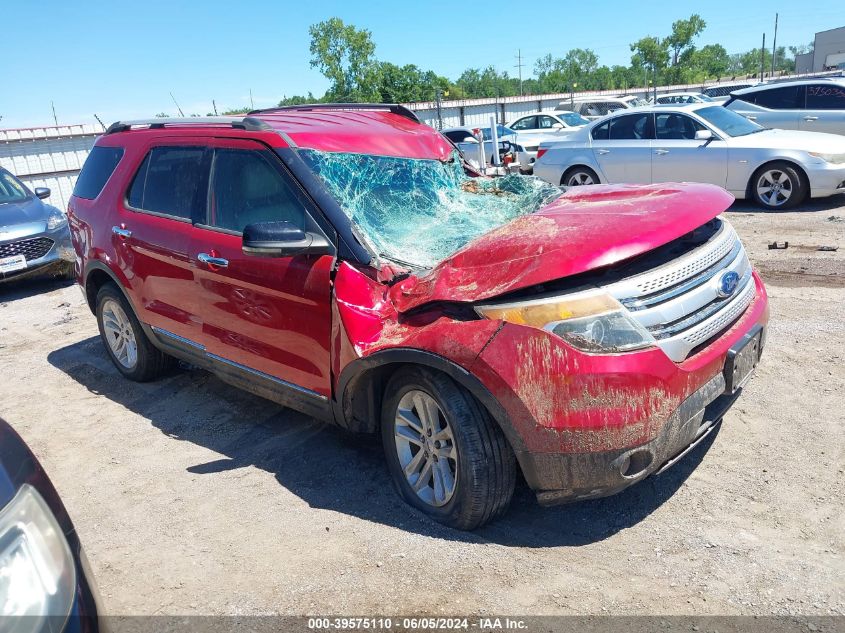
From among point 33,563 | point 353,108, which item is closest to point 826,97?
point 353,108

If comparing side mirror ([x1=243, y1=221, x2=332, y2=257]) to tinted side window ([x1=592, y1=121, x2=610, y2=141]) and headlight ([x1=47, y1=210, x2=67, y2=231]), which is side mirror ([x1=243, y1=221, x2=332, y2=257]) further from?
tinted side window ([x1=592, y1=121, x2=610, y2=141])

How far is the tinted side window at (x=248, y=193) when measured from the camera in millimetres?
3641

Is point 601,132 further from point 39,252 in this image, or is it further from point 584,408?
point 584,408

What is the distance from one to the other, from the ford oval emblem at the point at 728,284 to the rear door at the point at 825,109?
436 inches

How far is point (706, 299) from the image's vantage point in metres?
3.00

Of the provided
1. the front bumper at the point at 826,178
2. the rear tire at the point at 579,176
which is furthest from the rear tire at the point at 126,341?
the front bumper at the point at 826,178

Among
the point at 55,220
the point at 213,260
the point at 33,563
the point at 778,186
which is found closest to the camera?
the point at 33,563

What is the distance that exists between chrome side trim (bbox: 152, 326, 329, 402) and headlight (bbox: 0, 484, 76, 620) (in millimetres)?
1788

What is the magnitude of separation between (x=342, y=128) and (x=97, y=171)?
2.38m

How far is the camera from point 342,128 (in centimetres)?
411

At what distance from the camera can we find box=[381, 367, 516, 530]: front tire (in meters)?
2.86

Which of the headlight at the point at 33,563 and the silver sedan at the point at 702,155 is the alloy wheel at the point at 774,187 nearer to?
the silver sedan at the point at 702,155

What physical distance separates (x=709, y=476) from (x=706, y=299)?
0.98m

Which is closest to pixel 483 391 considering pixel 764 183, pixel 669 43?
pixel 764 183
